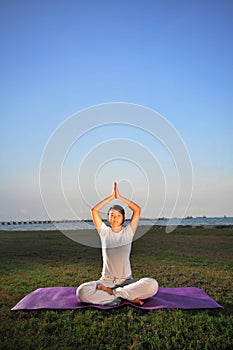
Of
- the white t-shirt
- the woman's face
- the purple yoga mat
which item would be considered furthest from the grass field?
the woman's face

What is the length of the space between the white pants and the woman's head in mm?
822

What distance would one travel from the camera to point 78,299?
464 centimetres

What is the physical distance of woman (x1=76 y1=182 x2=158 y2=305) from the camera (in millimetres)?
4605

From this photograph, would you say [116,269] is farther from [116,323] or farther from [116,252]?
[116,323]

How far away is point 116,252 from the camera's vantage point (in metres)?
5.03

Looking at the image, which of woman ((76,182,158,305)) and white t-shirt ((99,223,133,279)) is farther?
white t-shirt ((99,223,133,279))

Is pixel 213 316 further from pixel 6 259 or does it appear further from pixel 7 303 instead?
pixel 6 259

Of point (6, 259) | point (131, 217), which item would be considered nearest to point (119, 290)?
point (131, 217)

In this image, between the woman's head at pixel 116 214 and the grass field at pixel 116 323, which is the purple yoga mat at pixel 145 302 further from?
the woman's head at pixel 116 214

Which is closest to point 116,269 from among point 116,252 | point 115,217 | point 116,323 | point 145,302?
point 116,252

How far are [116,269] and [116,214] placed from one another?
0.73 meters

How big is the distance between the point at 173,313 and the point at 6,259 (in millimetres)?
5789

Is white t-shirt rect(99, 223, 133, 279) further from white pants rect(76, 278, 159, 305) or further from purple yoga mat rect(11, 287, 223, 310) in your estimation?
purple yoga mat rect(11, 287, 223, 310)

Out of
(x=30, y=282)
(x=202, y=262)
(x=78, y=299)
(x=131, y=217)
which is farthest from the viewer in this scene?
(x=202, y=262)
